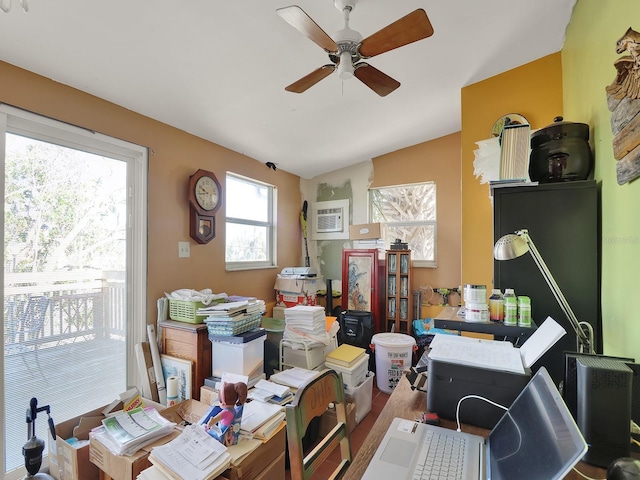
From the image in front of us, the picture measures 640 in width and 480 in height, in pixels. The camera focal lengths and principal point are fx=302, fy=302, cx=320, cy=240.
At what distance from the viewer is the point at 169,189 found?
2.47 m

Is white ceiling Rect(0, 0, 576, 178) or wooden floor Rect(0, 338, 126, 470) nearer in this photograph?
white ceiling Rect(0, 0, 576, 178)

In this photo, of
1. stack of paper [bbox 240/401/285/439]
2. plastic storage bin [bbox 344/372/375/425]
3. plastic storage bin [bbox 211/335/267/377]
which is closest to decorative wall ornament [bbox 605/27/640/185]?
stack of paper [bbox 240/401/285/439]

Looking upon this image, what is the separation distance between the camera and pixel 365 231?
3.78 meters

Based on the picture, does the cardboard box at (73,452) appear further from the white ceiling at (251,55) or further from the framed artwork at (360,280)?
the framed artwork at (360,280)

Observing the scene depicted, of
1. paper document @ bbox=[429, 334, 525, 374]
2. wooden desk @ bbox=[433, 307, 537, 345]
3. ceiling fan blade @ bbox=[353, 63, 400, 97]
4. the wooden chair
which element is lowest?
the wooden chair

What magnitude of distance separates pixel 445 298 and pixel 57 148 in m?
3.76

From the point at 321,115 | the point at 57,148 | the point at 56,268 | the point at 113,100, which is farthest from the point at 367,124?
the point at 56,268

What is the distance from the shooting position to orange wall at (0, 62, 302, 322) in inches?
69.9

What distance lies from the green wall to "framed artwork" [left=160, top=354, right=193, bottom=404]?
2411 millimetres

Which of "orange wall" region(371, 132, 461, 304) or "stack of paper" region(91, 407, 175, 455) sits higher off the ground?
"orange wall" region(371, 132, 461, 304)

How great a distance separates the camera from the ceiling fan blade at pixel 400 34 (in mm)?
1276

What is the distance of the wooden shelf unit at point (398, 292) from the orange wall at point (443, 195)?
0.21 meters

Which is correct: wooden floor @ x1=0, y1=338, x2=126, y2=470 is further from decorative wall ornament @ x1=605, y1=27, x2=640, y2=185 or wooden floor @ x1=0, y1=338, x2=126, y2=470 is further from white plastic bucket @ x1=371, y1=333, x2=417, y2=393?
decorative wall ornament @ x1=605, y1=27, x2=640, y2=185

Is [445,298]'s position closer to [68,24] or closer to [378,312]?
[378,312]
